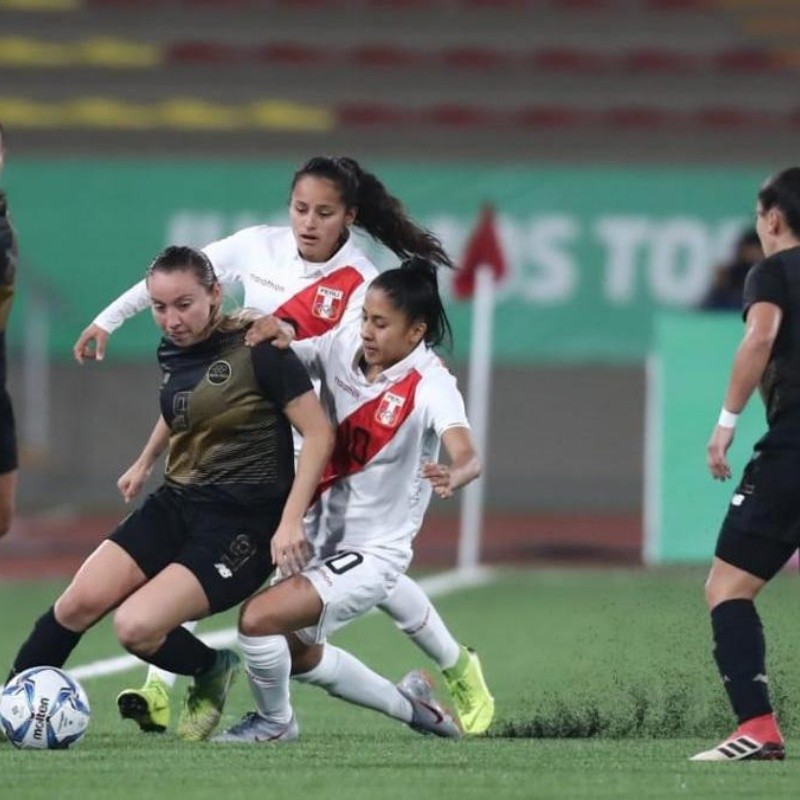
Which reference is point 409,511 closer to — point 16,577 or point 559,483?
point 16,577

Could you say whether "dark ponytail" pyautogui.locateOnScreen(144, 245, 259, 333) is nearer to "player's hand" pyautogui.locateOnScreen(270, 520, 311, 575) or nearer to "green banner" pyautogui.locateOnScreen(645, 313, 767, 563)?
"player's hand" pyautogui.locateOnScreen(270, 520, 311, 575)

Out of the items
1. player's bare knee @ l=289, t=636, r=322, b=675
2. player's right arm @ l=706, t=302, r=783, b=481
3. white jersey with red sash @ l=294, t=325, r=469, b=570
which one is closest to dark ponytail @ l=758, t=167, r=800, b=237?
player's right arm @ l=706, t=302, r=783, b=481

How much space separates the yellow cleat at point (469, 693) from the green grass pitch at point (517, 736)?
0.09 meters

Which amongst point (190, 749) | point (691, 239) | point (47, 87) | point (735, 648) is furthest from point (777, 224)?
point (47, 87)

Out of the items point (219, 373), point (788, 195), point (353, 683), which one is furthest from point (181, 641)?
point (788, 195)

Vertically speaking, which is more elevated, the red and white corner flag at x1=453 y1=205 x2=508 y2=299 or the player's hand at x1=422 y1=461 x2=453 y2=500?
the red and white corner flag at x1=453 y1=205 x2=508 y2=299

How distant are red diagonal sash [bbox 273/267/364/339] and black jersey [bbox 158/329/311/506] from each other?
54cm

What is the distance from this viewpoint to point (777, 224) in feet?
24.1

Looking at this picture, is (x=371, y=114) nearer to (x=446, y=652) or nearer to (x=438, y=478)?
(x=446, y=652)

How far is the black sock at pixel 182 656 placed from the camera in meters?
7.77

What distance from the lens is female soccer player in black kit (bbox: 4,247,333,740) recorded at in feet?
25.3

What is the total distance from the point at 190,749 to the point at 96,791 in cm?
112

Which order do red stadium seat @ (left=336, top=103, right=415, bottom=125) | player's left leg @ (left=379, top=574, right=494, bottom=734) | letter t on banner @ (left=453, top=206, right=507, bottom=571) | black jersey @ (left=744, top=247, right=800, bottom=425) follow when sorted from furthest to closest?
red stadium seat @ (left=336, top=103, right=415, bottom=125)
letter t on banner @ (left=453, top=206, right=507, bottom=571)
player's left leg @ (left=379, top=574, right=494, bottom=734)
black jersey @ (left=744, top=247, right=800, bottom=425)

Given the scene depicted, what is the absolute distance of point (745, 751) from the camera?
7.08 meters
